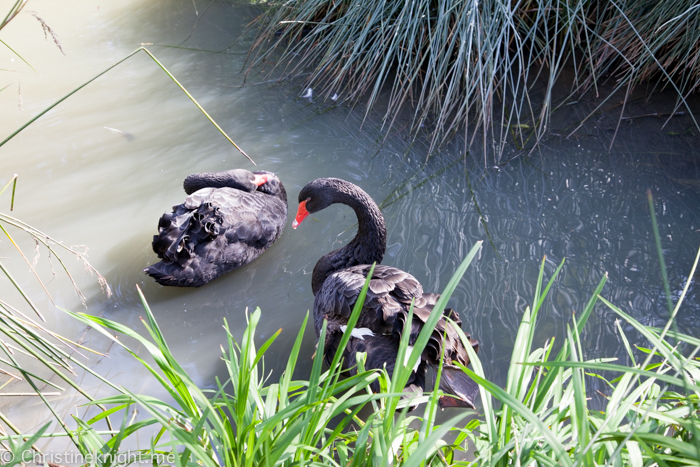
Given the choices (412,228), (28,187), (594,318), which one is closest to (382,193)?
(412,228)

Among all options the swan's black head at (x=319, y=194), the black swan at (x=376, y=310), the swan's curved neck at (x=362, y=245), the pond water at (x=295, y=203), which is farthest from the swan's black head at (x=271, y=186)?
the swan's curved neck at (x=362, y=245)

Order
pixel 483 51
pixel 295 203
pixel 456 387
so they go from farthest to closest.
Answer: pixel 295 203 < pixel 483 51 < pixel 456 387

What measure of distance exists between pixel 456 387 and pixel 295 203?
207 cm

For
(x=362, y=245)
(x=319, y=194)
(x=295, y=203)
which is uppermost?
(x=319, y=194)

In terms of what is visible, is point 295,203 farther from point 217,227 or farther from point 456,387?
point 456,387

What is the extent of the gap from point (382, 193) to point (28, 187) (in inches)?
98.6

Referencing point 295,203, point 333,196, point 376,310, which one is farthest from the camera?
point 295,203

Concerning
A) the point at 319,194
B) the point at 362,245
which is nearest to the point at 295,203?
the point at 319,194

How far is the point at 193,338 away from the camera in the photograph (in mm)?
2643

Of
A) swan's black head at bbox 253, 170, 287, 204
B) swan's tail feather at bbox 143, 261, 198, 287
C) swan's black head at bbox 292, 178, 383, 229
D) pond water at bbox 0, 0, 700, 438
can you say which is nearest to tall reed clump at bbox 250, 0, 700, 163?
pond water at bbox 0, 0, 700, 438

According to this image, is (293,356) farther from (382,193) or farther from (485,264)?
(382,193)

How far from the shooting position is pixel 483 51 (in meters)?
3.46

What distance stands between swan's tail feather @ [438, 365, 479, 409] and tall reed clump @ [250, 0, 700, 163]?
1.98 m

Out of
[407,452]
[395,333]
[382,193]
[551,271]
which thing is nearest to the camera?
[407,452]
